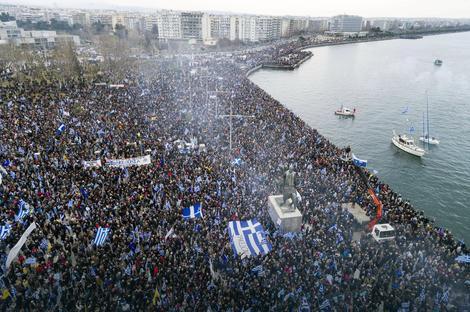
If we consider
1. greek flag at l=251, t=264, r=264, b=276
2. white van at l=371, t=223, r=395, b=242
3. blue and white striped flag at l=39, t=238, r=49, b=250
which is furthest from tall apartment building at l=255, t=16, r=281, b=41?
greek flag at l=251, t=264, r=264, b=276

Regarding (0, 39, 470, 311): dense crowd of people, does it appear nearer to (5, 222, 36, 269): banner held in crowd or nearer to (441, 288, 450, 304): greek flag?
(441, 288, 450, 304): greek flag

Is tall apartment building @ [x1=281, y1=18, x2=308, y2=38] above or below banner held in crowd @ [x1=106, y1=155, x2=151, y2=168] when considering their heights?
above

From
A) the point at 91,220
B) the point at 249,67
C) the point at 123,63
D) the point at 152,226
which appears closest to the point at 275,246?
the point at 152,226

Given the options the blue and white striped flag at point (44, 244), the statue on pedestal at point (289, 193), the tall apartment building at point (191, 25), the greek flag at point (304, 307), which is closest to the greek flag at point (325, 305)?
the greek flag at point (304, 307)

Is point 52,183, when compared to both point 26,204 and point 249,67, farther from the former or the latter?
point 249,67

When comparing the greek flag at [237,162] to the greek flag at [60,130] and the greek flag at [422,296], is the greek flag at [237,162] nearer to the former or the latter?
the greek flag at [422,296]

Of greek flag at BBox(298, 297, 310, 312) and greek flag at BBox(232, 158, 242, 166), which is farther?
greek flag at BBox(232, 158, 242, 166)

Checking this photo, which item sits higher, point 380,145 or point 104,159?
point 104,159
